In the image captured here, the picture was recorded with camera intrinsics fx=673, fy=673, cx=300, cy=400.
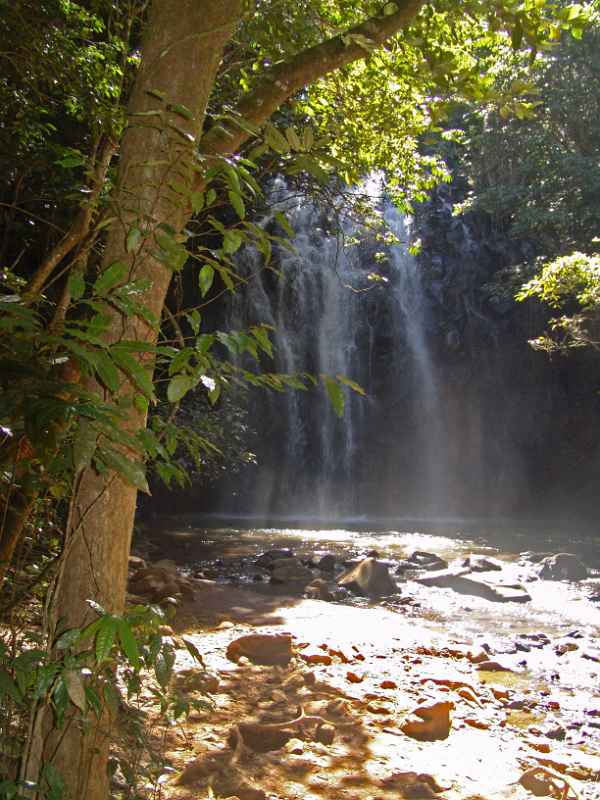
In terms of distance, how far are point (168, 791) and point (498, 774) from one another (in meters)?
1.60

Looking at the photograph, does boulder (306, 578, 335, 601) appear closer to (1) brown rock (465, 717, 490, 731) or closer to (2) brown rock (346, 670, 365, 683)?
(2) brown rock (346, 670, 365, 683)

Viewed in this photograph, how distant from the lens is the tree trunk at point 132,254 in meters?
1.55

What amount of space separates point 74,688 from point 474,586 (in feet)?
26.5

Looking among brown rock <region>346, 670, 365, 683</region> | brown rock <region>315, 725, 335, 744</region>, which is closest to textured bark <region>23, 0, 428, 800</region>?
brown rock <region>315, 725, 335, 744</region>

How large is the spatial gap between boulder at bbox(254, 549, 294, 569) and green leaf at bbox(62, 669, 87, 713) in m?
8.51

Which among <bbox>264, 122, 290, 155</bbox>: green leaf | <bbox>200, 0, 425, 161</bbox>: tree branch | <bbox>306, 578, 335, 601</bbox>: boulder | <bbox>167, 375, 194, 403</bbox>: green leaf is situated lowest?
<bbox>306, 578, 335, 601</bbox>: boulder

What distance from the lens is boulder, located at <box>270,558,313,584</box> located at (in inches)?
346

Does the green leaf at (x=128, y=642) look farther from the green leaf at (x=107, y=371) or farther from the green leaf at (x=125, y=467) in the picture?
the green leaf at (x=107, y=371)

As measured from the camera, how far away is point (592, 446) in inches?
795

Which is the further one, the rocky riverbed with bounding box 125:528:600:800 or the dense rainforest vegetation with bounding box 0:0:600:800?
the rocky riverbed with bounding box 125:528:600:800

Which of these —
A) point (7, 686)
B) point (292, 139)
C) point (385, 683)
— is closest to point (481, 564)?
point (385, 683)

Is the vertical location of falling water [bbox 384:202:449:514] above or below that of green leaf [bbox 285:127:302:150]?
above

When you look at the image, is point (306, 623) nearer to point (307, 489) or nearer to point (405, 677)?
point (405, 677)

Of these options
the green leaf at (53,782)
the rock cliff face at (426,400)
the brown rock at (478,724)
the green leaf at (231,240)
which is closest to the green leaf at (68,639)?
the green leaf at (53,782)
